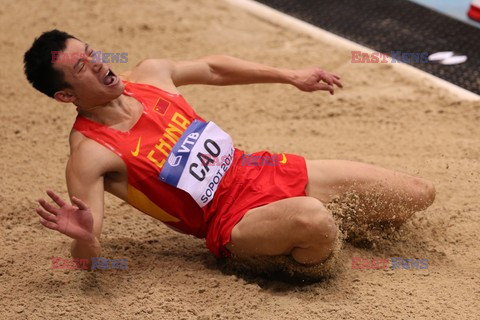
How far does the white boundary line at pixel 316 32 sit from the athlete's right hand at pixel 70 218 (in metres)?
2.53

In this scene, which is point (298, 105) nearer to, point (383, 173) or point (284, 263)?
point (383, 173)

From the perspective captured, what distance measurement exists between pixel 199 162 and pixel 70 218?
566 mm

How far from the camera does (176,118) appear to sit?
2.89 metres

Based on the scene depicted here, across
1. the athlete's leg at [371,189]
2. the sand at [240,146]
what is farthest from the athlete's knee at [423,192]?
the sand at [240,146]

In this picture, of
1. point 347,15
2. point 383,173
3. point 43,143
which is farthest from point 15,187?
point 347,15

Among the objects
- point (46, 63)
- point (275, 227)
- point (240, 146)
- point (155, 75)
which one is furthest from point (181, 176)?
point (240, 146)

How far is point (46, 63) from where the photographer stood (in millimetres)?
2686

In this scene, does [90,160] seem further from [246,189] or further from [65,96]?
[246,189]

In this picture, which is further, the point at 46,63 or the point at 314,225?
the point at 46,63

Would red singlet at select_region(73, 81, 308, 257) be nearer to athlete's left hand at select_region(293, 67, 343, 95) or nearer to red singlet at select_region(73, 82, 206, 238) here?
red singlet at select_region(73, 82, 206, 238)

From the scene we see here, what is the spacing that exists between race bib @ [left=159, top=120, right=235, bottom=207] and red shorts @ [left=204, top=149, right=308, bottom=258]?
0.05m

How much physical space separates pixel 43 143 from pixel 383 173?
190 cm

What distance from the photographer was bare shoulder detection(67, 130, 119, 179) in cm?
261

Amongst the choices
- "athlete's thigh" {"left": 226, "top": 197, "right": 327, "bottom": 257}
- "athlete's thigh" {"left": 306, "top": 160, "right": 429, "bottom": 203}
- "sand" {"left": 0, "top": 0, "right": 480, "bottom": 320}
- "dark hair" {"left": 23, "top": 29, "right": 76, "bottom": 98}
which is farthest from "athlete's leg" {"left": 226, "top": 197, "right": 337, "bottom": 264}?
"dark hair" {"left": 23, "top": 29, "right": 76, "bottom": 98}
